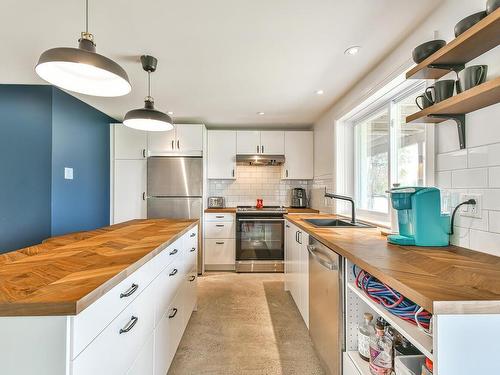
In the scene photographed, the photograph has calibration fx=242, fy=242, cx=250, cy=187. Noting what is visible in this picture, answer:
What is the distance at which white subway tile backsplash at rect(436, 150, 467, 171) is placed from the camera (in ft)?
4.08

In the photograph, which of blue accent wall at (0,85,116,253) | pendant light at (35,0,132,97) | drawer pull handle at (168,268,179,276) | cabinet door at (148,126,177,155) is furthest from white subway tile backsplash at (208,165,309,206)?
pendant light at (35,0,132,97)

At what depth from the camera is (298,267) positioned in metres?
2.27

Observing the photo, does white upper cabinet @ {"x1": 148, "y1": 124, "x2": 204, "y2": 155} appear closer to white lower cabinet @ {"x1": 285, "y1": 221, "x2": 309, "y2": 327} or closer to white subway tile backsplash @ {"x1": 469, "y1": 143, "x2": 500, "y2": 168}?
white lower cabinet @ {"x1": 285, "y1": 221, "x2": 309, "y2": 327}

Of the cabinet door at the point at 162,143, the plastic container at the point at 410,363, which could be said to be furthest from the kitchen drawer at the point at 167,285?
the cabinet door at the point at 162,143

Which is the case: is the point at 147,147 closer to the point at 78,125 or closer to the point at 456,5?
the point at 78,125

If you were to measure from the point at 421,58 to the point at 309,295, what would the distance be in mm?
1732

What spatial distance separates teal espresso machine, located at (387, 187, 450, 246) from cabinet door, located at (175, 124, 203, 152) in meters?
2.95

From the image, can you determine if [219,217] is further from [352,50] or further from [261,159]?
[352,50]

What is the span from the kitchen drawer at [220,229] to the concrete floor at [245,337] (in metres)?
0.85

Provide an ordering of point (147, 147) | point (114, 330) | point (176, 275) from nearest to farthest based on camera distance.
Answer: point (114, 330), point (176, 275), point (147, 147)

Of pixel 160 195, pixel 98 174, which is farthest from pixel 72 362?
pixel 98 174

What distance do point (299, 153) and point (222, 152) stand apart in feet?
4.18

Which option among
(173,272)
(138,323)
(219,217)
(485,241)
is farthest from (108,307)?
(219,217)

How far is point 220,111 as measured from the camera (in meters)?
3.44
